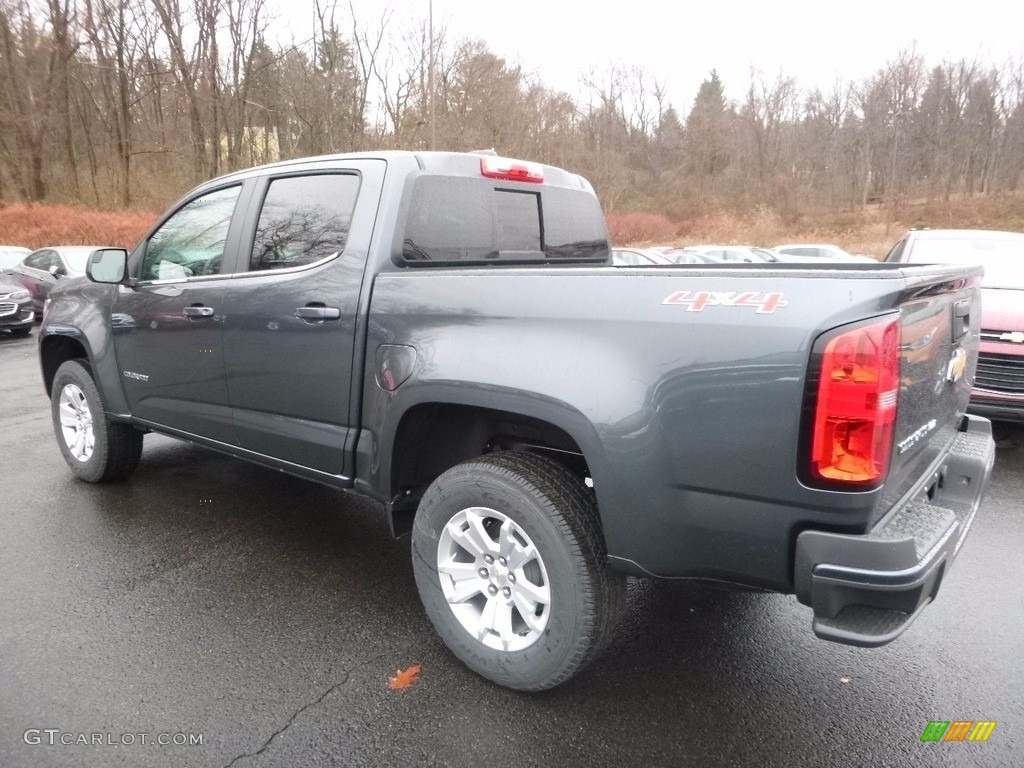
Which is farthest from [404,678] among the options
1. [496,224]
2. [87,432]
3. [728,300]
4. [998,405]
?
[998,405]

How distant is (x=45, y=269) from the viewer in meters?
14.1

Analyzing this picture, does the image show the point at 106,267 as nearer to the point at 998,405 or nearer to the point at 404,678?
the point at 404,678

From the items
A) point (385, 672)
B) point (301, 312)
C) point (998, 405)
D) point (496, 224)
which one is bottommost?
point (385, 672)

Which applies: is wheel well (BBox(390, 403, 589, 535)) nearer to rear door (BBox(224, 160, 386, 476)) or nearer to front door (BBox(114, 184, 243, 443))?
rear door (BBox(224, 160, 386, 476))

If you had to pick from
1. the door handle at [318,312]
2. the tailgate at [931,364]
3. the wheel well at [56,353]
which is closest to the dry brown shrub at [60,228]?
the wheel well at [56,353]

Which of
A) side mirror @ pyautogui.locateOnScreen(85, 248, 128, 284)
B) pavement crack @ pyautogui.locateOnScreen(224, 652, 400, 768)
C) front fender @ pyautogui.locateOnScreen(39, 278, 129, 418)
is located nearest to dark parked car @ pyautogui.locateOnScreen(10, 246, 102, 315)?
front fender @ pyautogui.locateOnScreen(39, 278, 129, 418)

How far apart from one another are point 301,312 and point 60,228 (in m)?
25.6

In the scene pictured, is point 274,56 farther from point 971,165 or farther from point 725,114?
point 971,165

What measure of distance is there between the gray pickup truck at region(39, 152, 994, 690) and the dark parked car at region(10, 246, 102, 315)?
1148 cm

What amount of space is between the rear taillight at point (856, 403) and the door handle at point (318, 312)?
1.91 metres

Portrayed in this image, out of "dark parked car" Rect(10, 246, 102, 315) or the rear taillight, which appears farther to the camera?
"dark parked car" Rect(10, 246, 102, 315)

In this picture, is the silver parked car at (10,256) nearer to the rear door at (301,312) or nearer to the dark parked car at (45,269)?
the dark parked car at (45,269)

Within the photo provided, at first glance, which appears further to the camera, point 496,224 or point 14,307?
point 14,307

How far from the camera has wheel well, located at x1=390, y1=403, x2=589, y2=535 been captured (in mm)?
2695
